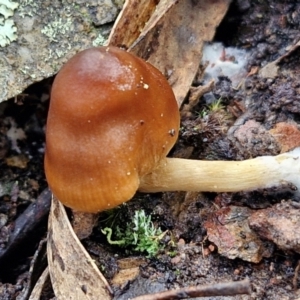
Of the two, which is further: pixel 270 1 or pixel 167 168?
pixel 270 1

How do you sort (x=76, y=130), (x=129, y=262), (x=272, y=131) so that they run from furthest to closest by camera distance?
1. (x=272, y=131)
2. (x=129, y=262)
3. (x=76, y=130)

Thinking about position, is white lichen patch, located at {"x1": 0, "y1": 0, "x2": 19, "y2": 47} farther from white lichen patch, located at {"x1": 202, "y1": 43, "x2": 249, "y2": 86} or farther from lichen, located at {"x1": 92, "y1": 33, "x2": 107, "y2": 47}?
white lichen patch, located at {"x1": 202, "y1": 43, "x2": 249, "y2": 86}

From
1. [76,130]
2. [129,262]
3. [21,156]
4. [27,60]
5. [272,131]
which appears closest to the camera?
[76,130]

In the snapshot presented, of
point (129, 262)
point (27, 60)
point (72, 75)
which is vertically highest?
point (27, 60)

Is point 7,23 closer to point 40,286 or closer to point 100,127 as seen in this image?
point 100,127

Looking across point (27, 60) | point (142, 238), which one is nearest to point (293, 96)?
point (142, 238)

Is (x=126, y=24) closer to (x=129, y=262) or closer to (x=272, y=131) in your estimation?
(x=272, y=131)

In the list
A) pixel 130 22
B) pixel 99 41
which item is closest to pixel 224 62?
pixel 130 22
